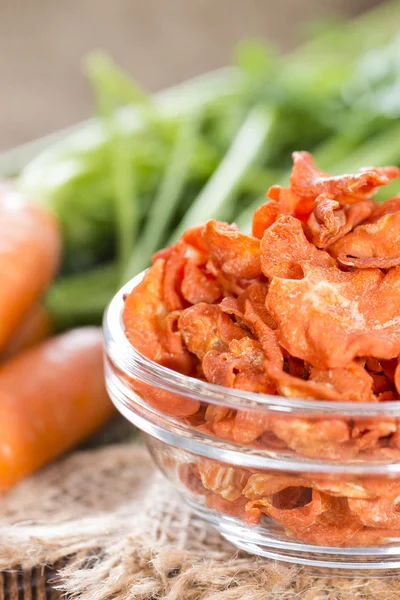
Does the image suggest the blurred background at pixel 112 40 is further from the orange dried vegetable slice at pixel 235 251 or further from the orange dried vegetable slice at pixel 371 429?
the orange dried vegetable slice at pixel 371 429

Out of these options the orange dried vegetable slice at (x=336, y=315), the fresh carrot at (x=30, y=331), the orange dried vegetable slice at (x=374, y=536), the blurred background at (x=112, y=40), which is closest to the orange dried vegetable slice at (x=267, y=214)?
the orange dried vegetable slice at (x=336, y=315)

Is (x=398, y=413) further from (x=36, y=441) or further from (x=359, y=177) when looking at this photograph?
(x=36, y=441)

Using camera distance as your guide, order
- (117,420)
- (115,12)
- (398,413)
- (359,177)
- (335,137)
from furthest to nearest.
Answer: (115,12) → (335,137) → (117,420) → (359,177) → (398,413)

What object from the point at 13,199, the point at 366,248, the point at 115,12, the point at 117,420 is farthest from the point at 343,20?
the point at 366,248

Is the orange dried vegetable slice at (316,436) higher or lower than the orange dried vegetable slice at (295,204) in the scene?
lower

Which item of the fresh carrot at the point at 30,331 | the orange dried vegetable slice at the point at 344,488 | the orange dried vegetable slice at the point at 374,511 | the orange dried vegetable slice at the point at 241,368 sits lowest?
the fresh carrot at the point at 30,331

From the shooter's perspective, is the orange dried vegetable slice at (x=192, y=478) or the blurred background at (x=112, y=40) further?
the blurred background at (x=112, y=40)

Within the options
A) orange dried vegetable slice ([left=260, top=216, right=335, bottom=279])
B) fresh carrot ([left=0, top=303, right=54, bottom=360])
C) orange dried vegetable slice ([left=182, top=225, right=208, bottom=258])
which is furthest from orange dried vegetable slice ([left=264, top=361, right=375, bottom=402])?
fresh carrot ([left=0, top=303, right=54, bottom=360])

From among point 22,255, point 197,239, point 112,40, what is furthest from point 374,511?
point 112,40
